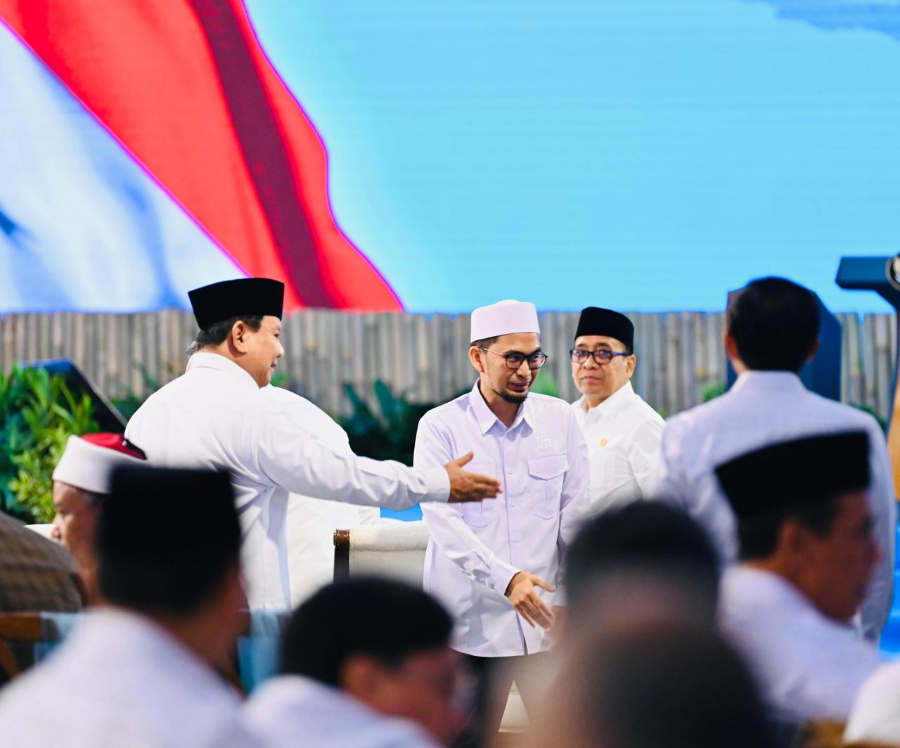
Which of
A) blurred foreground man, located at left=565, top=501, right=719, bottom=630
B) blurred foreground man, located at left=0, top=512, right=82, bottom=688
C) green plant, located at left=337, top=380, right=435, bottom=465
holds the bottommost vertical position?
green plant, located at left=337, top=380, right=435, bottom=465

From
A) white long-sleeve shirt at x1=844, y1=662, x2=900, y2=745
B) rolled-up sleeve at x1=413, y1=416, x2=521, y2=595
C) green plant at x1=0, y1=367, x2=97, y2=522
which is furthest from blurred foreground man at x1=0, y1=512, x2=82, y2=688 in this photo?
green plant at x1=0, y1=367, x2=97, y2=522

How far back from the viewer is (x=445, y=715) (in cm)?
127

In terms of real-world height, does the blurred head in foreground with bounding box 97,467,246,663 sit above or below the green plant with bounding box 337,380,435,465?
above

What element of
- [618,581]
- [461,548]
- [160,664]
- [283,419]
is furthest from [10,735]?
[461,548]

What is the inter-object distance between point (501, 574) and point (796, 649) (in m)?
1.56

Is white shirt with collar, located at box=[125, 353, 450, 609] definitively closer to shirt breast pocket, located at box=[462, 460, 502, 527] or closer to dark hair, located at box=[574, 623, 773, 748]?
shirt breast pocket, located at box=[462, 460, 502, 527]

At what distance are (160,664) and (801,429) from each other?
1413 millimetres

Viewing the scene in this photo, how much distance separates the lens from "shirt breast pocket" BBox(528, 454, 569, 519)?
3.25 m

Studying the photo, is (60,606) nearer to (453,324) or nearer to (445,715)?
(445,715)

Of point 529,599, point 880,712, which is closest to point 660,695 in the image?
point 880,712

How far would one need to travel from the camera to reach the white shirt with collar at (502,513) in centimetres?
317

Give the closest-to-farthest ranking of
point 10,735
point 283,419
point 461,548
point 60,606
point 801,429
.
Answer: point 10,735 → point 801,429 → point 60,606 → point 283,419 → point 461,548

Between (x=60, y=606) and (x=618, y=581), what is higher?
(x=618, y=581)

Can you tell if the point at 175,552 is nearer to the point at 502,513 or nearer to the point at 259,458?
the point at 259,458
